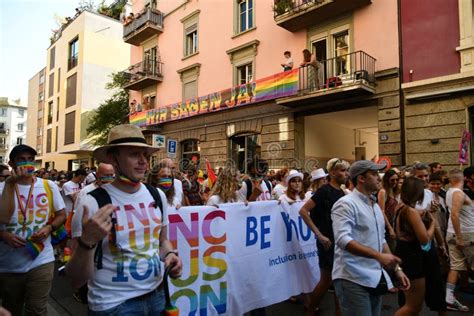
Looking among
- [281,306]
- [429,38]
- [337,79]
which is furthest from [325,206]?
[429,38]

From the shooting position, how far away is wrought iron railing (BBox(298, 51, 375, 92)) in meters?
12.9

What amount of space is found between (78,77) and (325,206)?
3581 cm

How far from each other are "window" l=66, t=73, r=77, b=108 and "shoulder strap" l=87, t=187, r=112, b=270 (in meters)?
36.8

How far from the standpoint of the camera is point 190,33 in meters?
21.1

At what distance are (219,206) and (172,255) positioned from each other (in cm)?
195

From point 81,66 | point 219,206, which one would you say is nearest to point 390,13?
point 219,206

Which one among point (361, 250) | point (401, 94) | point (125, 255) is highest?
point (401, 94)

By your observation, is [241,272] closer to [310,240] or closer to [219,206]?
[219,206]

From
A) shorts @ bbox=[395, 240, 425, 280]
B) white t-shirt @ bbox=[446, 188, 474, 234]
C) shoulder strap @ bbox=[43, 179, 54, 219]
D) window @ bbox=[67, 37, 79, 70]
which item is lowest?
shorts @ bbox=[395, 240, 425, 280]

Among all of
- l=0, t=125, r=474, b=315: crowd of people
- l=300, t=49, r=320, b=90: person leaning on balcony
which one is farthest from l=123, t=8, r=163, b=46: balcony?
l=0, t=125, r=474, b=315: crowd of people

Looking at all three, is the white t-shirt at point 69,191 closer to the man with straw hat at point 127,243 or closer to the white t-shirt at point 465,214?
the man with straw hat at point 127,243

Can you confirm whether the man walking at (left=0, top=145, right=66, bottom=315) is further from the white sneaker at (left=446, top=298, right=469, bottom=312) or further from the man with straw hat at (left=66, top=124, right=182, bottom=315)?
the white sneaker at (left=446, top=298, right=469, bottom=312)

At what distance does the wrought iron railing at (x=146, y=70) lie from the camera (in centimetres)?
2267

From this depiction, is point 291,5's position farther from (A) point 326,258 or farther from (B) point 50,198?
(B) point 50,198
